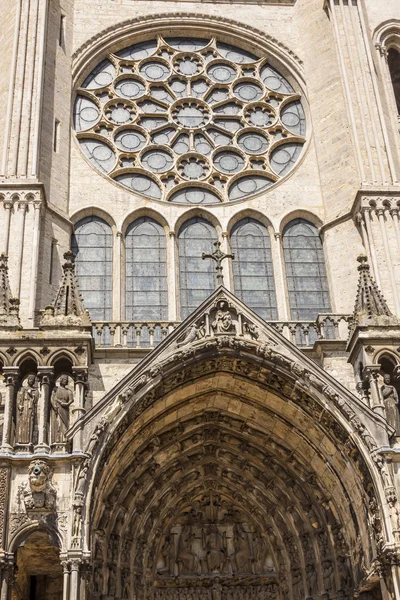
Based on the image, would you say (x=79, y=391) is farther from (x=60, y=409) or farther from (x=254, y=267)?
(x=254, y=267)

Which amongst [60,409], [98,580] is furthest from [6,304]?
[98,580]

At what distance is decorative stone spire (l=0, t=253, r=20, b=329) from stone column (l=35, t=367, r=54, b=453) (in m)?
0.94

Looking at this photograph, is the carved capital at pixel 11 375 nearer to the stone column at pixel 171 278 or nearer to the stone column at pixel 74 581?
the stone column at pixel 74 581

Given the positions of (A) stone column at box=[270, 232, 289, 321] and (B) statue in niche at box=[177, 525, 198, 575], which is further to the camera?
(A) stone column at box=[270, 232, 289, 321]

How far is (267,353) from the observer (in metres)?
13.3

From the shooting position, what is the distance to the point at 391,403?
13.1 metres

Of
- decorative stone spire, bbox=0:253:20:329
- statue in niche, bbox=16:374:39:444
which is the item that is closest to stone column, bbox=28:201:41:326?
decorative stone spire, bbox=0:253:20:329

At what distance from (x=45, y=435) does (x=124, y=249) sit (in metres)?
5.31

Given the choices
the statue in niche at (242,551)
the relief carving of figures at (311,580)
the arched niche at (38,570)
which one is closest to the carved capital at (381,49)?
the statue in niche at (242,551)

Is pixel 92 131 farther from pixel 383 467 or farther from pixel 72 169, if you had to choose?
pixel 383 467

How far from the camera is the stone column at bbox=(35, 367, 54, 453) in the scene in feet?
40.1

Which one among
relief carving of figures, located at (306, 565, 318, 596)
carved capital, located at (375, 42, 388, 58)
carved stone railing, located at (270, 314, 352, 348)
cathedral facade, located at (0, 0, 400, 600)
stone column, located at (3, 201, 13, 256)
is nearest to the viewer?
cathedral facade, located at (0, 0, 400, 600)

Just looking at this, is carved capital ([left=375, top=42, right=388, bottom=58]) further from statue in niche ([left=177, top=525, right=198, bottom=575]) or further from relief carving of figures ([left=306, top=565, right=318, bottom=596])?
relief carving of figures ([left=306, top=565, right=318, bottom=596])

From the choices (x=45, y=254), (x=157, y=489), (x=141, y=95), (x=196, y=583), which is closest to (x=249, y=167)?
(x=141, y=95)
